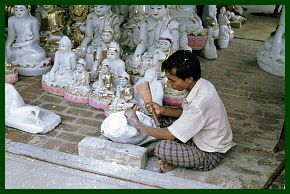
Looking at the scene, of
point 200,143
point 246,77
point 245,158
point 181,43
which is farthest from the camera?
point 246,77

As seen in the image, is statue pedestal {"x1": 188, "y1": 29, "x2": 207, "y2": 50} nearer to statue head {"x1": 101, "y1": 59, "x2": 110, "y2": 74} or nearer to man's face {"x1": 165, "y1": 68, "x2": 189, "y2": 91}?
statue head {"x1": 101, "y1": 59, "x2": 110, "y2": 74}

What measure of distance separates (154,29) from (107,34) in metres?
0.58

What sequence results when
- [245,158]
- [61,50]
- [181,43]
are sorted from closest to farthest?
1. [245,158]
2. [61,50]
3. [181,43]

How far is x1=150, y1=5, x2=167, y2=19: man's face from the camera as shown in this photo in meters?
4.82

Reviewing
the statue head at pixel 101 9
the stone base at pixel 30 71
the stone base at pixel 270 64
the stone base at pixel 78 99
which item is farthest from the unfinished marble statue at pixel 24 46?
the stone base at pixel 270 64

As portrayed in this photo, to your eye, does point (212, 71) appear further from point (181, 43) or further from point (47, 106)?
point (47, 106)

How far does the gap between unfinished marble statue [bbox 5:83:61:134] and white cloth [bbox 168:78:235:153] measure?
1.37m

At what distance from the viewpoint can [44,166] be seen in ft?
10.4

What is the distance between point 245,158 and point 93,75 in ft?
7.29

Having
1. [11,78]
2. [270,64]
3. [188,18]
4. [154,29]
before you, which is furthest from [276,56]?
[11,78]

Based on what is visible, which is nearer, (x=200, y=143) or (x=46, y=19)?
(x=200, y=143)

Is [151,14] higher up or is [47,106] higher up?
[151,14]

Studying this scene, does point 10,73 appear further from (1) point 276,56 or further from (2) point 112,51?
(1) point 276,56

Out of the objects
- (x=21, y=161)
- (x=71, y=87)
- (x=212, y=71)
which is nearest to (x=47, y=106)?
(x=71, y=87)
